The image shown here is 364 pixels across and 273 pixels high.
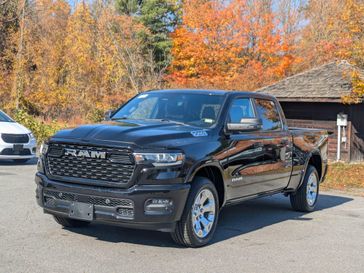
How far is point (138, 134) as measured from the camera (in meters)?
6.39

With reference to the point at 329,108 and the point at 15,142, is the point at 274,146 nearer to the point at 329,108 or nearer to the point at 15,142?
the point at 15,142

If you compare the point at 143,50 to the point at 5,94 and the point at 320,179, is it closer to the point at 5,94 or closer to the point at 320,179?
the point at 5,94

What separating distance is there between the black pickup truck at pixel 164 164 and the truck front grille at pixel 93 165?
11 mm

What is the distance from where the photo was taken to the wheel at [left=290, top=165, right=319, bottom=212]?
965 cm

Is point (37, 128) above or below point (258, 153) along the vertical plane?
below

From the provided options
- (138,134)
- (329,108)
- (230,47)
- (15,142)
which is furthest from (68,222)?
(230,47)

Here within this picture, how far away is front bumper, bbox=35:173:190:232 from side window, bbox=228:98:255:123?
1661 millimetres

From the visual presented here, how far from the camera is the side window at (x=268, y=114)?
8469 millimetres

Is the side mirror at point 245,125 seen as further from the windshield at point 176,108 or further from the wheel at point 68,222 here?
the wheel at point 68,222

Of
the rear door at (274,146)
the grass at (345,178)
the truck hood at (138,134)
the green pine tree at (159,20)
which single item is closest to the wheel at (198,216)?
the truck hood at (138,134)

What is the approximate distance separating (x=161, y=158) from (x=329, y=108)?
17.4 meters

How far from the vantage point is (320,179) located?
1045cm

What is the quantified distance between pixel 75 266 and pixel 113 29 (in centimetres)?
3251

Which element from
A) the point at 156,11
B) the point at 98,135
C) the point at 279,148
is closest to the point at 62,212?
the point at 98,135
